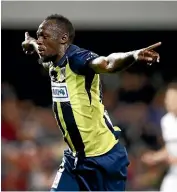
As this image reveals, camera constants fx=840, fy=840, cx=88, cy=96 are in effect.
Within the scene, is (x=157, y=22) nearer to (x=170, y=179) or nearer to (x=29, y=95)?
(x=29, y=95)

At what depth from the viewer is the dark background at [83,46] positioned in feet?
35.0

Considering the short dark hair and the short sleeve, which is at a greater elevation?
the short dark hair

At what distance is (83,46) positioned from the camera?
1088 centimetres

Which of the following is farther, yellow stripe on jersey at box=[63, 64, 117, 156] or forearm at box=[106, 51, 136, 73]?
yellow stripe on jersey at box=[63, 64, 117, 156]

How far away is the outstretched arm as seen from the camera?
4262 millimetres

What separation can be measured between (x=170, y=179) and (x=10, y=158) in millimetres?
1774

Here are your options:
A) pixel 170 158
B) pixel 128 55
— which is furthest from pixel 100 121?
pixel 170 158

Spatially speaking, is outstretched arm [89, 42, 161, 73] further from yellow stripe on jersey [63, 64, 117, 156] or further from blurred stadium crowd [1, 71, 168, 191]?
blurred stadium crowd [1, 71, 168, 191]

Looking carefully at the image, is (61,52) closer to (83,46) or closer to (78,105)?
(78,105)

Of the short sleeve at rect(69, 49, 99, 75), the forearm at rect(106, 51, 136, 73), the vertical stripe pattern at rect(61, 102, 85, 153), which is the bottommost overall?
the vertical stripe pattern at rect(61, 102, 85, 153)

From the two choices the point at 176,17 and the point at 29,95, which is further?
the point at 29,95

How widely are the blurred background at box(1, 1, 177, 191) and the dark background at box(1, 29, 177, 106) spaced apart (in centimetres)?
1

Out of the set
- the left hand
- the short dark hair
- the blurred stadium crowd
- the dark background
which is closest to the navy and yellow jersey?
the short dark hair

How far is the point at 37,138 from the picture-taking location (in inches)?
357
